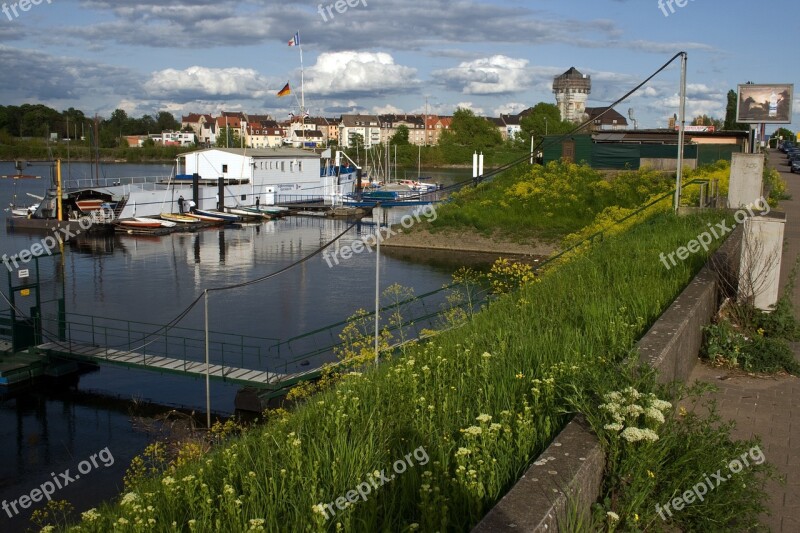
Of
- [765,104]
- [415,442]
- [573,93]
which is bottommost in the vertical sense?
[415,442]

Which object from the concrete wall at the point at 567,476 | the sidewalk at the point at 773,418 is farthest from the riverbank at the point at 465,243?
the concrete wall at the point at 567,476

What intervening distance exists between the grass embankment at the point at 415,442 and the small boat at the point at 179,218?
4775 cm

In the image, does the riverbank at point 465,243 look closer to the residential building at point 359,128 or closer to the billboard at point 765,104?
the billboard at point 765,104

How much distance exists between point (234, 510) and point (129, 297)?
1016 inches

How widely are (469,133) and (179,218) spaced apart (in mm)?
99679

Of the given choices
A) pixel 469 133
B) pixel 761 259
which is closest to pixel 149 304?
pixel 761 259

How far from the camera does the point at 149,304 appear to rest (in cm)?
2692

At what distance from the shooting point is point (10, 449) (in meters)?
14.9

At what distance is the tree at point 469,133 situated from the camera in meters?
145

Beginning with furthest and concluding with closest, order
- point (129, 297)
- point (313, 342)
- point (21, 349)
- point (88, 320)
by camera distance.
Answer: point (129, 297) → point (88, 320) → point (313, 342) → point (21, 349)

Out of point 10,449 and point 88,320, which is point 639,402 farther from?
point 88,320

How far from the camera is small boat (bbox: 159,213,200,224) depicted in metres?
53.0

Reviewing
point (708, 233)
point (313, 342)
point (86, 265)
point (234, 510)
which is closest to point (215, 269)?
point (86, 265)

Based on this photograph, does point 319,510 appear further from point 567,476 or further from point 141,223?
point 141,223
